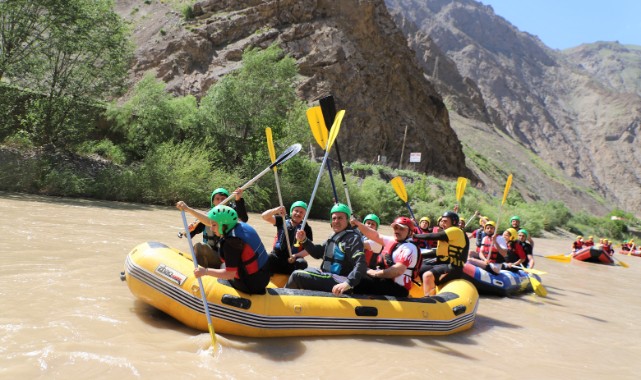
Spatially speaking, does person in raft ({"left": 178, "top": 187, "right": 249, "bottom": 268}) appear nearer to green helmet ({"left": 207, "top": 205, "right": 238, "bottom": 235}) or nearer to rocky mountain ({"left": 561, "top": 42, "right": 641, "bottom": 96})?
green helmet ({"left": 207, "top": 205, "right": 238, "bottom": 235})

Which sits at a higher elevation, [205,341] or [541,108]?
[541,108]

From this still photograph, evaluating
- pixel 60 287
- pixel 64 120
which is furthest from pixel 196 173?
pixel 60 287

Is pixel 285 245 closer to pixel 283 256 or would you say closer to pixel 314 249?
pixel 283 256

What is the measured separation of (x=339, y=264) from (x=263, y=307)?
0.87 meters

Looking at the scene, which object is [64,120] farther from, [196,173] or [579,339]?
[579,339]

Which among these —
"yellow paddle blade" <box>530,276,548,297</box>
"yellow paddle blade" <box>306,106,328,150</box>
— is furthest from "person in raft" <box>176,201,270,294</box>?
"yellow paddle blade" <box>530,276,548,297</box>

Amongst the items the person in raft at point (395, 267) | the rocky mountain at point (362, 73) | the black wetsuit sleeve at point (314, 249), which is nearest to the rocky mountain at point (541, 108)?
the rocky mountain at point (362, 73)

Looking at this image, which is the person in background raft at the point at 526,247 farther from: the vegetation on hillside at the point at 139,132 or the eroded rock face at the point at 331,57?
the eroded rock face at the point at 331,57

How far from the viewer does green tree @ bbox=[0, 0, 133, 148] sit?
1234 centimetres

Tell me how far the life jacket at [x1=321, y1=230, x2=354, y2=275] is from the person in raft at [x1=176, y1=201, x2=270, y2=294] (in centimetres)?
77

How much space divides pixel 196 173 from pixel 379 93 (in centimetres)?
1746

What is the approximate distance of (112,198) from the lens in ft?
41.2

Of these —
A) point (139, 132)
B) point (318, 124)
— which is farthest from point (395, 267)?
point (139, 132)

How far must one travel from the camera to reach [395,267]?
455 cm
